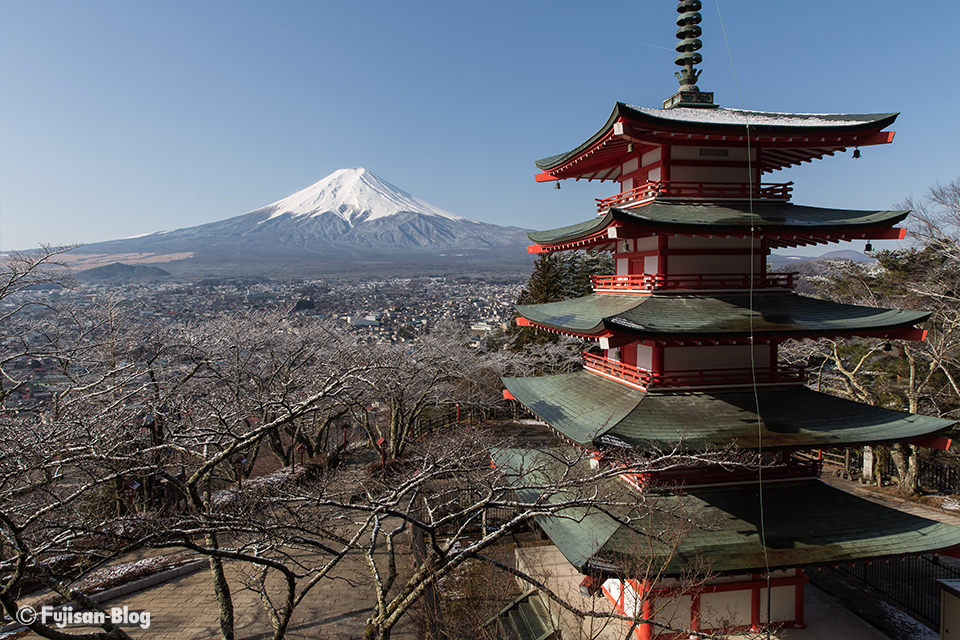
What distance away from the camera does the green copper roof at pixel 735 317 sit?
7.42 m

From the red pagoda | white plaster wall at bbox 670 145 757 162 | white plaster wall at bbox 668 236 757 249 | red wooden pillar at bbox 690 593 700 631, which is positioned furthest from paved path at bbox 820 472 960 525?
white plaster wall at bbox 670 145 757 162

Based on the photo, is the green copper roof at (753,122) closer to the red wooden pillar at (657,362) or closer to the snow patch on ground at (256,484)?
the red wooden pillar at (657,362)

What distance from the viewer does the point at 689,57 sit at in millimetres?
9727

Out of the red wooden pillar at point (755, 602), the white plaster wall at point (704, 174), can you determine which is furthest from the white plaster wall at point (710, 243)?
the red wooden pillar at point (755, 602)

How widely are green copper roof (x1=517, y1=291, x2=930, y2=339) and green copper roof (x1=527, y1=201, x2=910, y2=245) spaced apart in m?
1.31

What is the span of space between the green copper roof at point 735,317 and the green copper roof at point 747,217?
4.31 ft

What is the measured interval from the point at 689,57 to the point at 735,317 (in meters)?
5.66

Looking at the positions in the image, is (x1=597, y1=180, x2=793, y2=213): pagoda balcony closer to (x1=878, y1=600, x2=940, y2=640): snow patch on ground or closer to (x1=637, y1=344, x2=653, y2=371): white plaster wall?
(x1=637, y1=344, x2=653, y2=371): white plaster wall

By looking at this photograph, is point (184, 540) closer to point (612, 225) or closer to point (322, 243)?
point (612, 225)

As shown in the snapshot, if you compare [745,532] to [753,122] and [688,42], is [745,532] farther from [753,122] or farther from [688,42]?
[688,42]

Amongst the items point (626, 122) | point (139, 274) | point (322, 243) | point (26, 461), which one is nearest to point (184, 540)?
point (26, 461)

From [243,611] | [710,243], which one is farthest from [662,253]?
[243,611]

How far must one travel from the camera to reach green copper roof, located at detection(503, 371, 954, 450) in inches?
281

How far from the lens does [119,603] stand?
1065 cm
